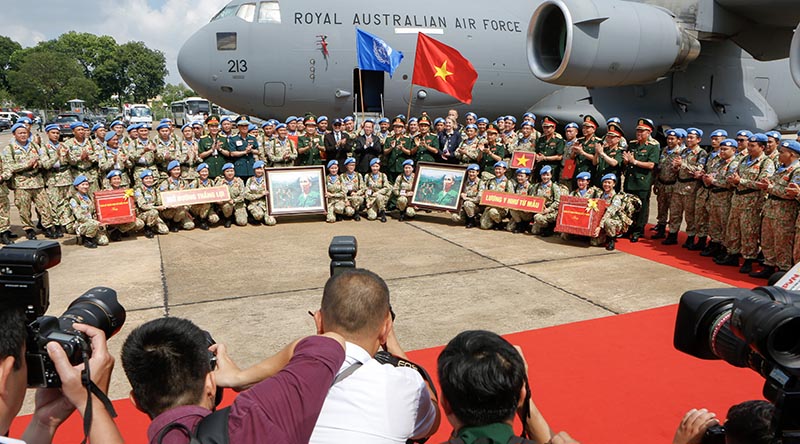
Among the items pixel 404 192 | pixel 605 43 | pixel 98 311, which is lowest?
pixel 404 192

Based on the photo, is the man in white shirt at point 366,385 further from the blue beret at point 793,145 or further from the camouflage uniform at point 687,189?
the camouflage uniform at point 687,189

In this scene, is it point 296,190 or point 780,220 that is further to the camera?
point 296,190

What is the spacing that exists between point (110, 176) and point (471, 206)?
5.33 m

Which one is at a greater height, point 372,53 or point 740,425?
point 372,53

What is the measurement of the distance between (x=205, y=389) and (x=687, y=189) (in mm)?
7048

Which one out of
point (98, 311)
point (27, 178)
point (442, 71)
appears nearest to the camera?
point (98, 311)

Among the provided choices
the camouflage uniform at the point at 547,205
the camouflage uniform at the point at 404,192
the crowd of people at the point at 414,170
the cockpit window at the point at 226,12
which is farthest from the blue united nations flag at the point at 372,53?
the camouflage uniform at the point at 547,205

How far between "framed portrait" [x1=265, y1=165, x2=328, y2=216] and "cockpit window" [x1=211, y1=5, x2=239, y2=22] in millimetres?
3506

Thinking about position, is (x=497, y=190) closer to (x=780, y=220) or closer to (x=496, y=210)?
(x=496, y=210)

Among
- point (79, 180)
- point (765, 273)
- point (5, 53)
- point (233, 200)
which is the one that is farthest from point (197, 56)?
point (5, 53)

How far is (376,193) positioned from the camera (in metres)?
9.12

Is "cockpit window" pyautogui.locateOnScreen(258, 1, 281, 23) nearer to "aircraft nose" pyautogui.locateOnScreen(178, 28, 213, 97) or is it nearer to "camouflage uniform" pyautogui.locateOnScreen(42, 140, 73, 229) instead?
"aircraft nose" pyautogui.locateOnScreen(178, 28, 213, 97)

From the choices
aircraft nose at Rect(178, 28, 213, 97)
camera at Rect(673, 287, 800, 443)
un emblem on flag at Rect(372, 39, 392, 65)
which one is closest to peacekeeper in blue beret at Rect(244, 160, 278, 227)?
aircraft nose at Rect(178, 28, 213, 97)

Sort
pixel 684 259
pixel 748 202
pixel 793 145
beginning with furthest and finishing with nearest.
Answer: pixel 684 259 < pixel 748 202 < pixel 793 145
